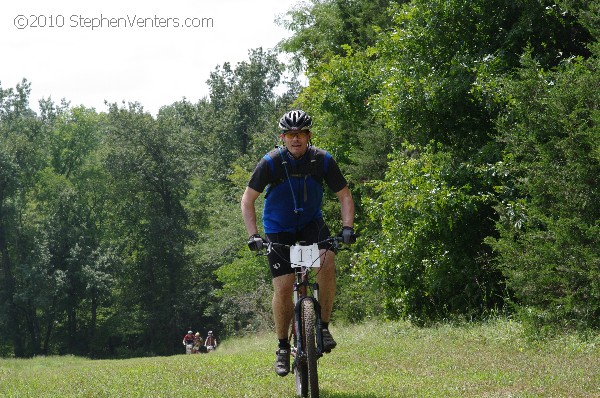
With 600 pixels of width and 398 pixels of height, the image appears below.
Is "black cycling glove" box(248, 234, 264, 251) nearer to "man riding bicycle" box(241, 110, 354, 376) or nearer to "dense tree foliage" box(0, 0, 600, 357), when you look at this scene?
"man riding bicycle" box(241, 110, 354, 376)

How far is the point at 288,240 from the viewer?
7785 mm

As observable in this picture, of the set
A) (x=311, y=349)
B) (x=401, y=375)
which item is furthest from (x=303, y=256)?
(x=401, y=375)

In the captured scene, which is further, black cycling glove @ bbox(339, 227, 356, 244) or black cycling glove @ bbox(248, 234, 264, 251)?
black cycling glove @ bbox(339, 227, 356, 244)

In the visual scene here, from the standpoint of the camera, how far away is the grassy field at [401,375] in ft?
27.0

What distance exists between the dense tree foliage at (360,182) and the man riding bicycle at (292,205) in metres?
5.51

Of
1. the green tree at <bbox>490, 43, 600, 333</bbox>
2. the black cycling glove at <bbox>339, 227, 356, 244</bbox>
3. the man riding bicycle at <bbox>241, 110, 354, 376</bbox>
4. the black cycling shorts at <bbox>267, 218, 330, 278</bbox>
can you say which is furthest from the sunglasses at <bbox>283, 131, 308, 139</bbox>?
the green tree at <bbox>490, 43, 600, 333</bbox>

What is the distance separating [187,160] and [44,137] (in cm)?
1278

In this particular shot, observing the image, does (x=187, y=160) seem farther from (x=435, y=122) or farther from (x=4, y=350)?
(x=435, y=122)

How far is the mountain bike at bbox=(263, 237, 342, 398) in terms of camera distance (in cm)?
718

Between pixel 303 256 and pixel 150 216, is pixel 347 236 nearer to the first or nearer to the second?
pixel 303 256

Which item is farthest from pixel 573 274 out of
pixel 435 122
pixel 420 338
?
pixel 435 122

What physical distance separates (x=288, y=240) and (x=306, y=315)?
0.82 meters

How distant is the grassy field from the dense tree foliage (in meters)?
1.12

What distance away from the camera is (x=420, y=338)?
15.8 metres
